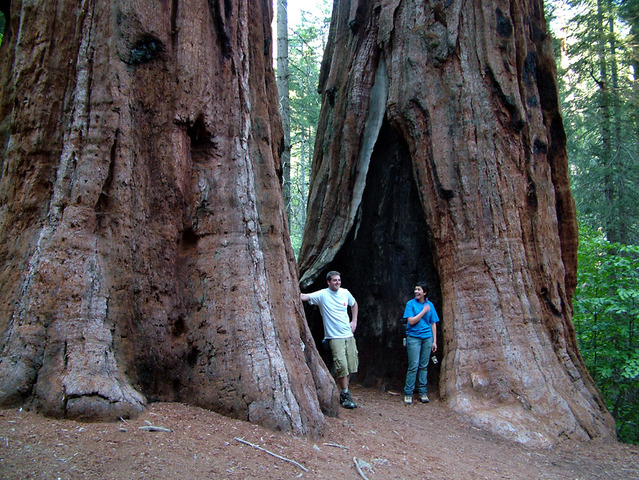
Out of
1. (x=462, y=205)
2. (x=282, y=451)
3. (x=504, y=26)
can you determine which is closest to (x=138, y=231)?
(x=282, y=451)

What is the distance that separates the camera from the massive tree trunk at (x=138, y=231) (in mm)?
3701

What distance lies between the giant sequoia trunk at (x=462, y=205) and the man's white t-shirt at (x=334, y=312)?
1.52m

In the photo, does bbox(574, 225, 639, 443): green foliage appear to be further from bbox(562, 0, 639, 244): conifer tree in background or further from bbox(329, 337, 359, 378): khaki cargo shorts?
bbox(562, 0, 639, 244): conifer tree in background

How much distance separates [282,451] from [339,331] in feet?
9.20

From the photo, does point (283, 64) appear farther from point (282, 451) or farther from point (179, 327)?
point (282, 451)

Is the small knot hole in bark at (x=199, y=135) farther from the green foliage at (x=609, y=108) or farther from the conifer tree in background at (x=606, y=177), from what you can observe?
the green foliage at (x=609, y=108)

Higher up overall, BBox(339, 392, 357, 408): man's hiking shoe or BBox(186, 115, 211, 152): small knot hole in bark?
BBox(186, 115, 211, 152): small knot hole in bark

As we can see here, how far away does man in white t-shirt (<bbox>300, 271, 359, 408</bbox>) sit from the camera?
20.5 feet

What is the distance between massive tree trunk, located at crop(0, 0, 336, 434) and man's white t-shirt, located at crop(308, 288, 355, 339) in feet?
4.27

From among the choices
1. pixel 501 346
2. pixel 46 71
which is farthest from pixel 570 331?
pixel 46 71

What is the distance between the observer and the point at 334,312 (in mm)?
6449

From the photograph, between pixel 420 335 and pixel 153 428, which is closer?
pixel 153 428

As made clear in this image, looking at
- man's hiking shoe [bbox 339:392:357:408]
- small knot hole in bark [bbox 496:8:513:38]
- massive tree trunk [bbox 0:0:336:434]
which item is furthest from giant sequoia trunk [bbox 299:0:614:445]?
massive tree trunk [bbox 0:0:336:434]

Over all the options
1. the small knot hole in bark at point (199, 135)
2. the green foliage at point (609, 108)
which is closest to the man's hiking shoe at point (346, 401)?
the small knot hole in bark at point (199, 135)
